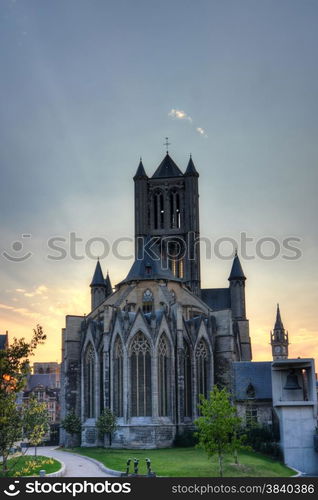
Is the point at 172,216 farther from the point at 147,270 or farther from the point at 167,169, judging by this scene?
the point at 147,270

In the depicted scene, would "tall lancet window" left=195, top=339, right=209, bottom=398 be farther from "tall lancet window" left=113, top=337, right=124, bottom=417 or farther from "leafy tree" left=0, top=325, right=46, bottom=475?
"leafy tree" left=0, top=325, right=46, bottom=475

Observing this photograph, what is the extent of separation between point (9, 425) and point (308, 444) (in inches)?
979

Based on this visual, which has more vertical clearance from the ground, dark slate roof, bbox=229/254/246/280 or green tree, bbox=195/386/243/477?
dark slate roof, bbox=229/254/246/280

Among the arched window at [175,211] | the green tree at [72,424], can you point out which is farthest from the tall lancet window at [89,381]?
the arched window at [175,211]

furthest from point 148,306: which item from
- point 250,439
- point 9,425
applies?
point 9,425

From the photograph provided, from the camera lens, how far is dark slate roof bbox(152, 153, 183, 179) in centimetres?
9147

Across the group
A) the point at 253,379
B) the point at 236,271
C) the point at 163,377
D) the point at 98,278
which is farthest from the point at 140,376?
the point at 236,271

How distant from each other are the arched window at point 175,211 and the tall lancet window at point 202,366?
95.4 ft

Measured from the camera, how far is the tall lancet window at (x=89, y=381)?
61.3 meters

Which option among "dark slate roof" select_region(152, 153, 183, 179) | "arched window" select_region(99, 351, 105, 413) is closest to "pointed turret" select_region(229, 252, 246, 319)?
"dark slate roof" select_region(152, 153, 183, 179)

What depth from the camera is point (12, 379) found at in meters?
27.3

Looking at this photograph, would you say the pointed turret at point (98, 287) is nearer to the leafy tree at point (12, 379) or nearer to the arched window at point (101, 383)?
the arched window at point (101, 383)

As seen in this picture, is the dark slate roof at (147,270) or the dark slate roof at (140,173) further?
the dark slate roof at (140,173)

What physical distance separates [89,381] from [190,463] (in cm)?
2412
